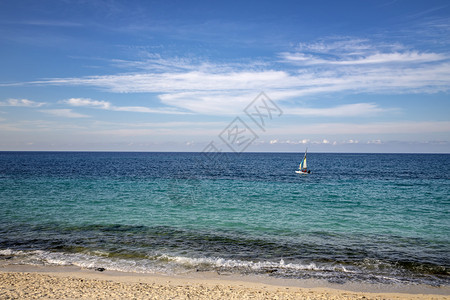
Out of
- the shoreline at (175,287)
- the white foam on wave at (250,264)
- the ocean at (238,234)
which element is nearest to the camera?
the shoreline at (175,287)

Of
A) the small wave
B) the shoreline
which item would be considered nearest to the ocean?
the small wave

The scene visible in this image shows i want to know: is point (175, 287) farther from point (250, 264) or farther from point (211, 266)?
point (250, 264)

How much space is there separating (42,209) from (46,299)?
1735 cm

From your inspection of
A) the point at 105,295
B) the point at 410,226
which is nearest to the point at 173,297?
the point at 105,295

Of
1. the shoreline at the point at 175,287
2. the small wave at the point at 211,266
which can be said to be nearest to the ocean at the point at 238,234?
the small wave at the point at 211,266

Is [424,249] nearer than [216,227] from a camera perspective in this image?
Yes

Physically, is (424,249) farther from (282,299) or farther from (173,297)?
(173,297)

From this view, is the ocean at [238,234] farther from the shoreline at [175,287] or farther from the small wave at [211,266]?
the shoreline at [175,287]

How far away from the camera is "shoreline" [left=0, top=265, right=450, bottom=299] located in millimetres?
9703

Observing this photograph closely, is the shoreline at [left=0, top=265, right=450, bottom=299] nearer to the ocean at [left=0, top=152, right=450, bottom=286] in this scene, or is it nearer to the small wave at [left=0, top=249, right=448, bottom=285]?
the small wave at [left=0, top=249, right=448, bottom=285]

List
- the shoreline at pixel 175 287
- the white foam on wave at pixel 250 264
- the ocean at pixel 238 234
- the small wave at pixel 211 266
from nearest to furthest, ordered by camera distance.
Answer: the shoreline at pixel 175 287 → the small wave at pixel 211 266 → the white foam on wave at pixel 250 264 → the ocean at pixel 238 234

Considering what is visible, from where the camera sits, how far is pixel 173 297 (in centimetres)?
952

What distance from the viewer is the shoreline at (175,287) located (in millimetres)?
9703

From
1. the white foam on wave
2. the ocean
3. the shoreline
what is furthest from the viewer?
the ocean
